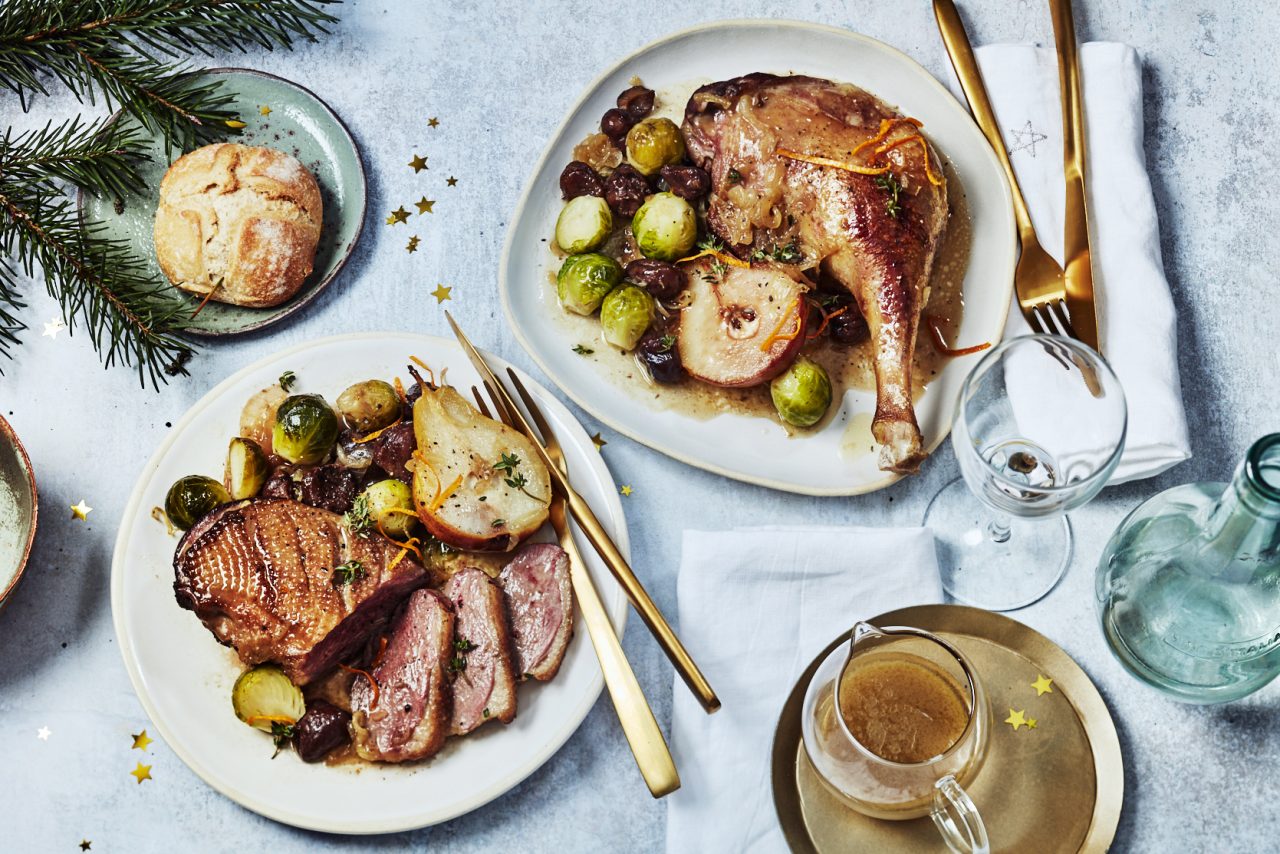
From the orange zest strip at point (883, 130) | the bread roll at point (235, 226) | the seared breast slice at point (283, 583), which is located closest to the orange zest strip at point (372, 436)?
the seared breast slice at point (283, 583)

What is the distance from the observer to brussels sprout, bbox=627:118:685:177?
9.64 feet

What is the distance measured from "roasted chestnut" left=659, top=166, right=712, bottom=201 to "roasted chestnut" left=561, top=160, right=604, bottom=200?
0.63 ft

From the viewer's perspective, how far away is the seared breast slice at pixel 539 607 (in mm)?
2645

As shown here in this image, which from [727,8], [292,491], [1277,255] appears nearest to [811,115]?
[727,8]

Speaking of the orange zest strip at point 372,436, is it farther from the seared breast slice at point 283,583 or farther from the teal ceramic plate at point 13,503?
the teal ceramic plate at point 13,503

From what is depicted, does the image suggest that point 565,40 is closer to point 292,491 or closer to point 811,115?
point 811,115

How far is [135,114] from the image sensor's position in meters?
3.00

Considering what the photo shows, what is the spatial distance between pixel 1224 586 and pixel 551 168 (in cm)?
200

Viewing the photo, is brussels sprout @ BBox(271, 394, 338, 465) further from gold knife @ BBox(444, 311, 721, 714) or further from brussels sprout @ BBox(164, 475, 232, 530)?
gold knife @ BBox(444, 311, 721, 714)

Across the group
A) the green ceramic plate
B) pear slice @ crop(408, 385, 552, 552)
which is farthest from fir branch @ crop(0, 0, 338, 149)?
pear slice @ crop(408, 385, 552, 552)

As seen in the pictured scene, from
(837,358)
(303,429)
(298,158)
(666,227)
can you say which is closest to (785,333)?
(837,358)

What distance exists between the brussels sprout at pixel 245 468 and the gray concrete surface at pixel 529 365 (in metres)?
0.33

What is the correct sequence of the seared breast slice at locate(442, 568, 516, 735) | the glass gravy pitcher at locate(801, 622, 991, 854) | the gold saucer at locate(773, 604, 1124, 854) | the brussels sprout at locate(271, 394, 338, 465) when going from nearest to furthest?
the glass gravy pitcher at locate(801, 622, 991, 854), the gold saucer at locate(773, 604, 1124, 854), the seared breast slice at locate(442, 568, 516, 735), the brussels sprout at locate(271, 394, 338, 465)

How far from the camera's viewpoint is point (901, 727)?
2.38 metres
